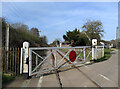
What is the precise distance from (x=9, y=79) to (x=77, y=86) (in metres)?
3.37

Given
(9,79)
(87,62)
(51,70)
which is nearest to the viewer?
(9,79)

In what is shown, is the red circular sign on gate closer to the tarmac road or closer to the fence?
the tarmac road

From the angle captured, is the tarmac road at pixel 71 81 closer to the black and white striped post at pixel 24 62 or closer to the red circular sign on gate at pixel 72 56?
the black and white striped post at pixel 24 62

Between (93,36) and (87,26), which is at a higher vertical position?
(87,26)

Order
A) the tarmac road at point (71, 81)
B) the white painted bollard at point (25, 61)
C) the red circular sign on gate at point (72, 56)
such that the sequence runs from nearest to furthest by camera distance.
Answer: the tarmac road at point (71, 81), the white painted bollard at point (25, 61), the red circular sign on gate at point (72, 56)

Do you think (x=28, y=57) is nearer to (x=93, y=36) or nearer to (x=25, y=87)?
(x=25, y=87)

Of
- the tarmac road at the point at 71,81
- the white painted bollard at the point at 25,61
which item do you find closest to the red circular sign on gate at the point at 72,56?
the tarmac road at the point at 71,81

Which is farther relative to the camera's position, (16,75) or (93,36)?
(93,36)

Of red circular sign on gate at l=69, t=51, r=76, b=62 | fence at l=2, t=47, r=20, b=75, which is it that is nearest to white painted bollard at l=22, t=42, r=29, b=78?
fence at l=2, t=47, r=20, b=75

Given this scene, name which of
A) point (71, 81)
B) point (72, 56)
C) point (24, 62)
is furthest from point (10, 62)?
point (72, 56)

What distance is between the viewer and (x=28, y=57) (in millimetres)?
6738

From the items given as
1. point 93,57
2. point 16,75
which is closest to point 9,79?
point 16,75

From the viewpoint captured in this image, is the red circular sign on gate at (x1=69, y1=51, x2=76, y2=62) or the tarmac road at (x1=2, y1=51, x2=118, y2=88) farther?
the red circular sign on gate at (x1=69, y1=51, x2=76, y2=62)

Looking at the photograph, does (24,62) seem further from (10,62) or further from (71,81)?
(71,81)
